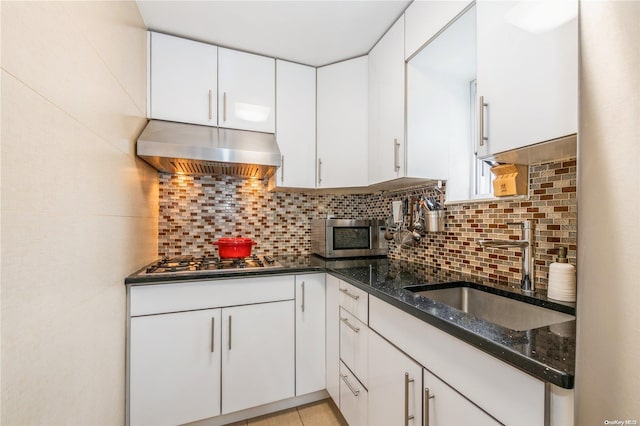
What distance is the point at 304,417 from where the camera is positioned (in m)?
1.63

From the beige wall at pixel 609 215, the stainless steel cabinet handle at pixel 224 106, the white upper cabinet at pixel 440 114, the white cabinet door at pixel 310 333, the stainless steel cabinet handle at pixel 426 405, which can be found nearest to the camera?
the beige wall at pixel 609 215

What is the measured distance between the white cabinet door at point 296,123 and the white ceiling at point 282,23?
0.50 feet

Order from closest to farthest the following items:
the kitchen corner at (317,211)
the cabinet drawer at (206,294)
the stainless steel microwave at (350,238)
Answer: the kitchen corner at (317,211)
the cabinet drawer at (206,294)
the stainless steel microwave at (350,238)

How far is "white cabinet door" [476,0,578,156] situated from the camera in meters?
0.74

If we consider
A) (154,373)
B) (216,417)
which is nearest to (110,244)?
(154,373)

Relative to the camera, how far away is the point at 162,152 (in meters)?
1.48

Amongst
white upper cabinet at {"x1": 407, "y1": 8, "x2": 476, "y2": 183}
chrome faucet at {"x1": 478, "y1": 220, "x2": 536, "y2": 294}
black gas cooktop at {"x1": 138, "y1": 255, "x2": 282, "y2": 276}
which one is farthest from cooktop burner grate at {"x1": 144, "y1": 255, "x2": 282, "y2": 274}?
chrome faucet at {"x1": 478, "y1": 220, "x2": 536, "y2": 294}

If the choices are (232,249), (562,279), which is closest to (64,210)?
(232,249)

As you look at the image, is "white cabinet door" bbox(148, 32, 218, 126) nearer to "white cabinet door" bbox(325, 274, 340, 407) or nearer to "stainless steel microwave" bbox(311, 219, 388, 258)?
"stainless steel microwave" bbox(311, 219, 388, 258)

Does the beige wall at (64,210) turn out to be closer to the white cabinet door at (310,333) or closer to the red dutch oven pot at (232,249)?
the red dutch oven pot at (232,249)

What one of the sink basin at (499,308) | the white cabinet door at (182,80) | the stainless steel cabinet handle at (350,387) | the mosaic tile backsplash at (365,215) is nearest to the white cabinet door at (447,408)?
the sink basin at (499,308)

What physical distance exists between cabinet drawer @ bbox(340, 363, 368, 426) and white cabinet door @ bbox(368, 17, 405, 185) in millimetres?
1119

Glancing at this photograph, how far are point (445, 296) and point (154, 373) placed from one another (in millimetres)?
1502

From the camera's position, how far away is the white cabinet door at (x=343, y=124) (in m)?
1.91
